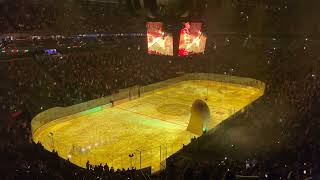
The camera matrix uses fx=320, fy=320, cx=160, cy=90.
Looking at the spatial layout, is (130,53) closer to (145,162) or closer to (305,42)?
(305,42)

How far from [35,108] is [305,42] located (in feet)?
83.1

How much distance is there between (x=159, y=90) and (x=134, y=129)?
34.2ft

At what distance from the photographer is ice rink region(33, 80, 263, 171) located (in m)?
15.7

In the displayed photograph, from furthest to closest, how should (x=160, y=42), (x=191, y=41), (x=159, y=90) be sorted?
(x=159, y=90) < (x=160, y=42) < (x=191, y=41)

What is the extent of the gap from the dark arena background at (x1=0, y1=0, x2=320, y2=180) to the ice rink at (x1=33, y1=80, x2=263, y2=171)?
8 cm

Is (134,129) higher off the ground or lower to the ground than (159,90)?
lower

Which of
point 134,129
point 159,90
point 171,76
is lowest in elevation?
point 134,129

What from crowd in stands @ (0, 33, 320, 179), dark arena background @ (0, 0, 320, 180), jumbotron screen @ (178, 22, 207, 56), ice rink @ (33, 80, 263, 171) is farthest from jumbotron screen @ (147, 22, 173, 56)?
crowd in stands @ (0, 33, 320, 179)

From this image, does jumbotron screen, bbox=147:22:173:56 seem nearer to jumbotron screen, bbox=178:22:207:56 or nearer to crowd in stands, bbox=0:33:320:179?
jumbotron screen, bbox=178:22:207:56

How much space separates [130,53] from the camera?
3472 centimetres

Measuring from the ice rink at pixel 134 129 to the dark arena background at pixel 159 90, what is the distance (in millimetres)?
78

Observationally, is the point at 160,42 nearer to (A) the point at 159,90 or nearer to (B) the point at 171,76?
(A) the point at 159,90

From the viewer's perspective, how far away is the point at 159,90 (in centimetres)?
2925

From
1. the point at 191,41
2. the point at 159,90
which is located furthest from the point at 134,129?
the point at 159,90
